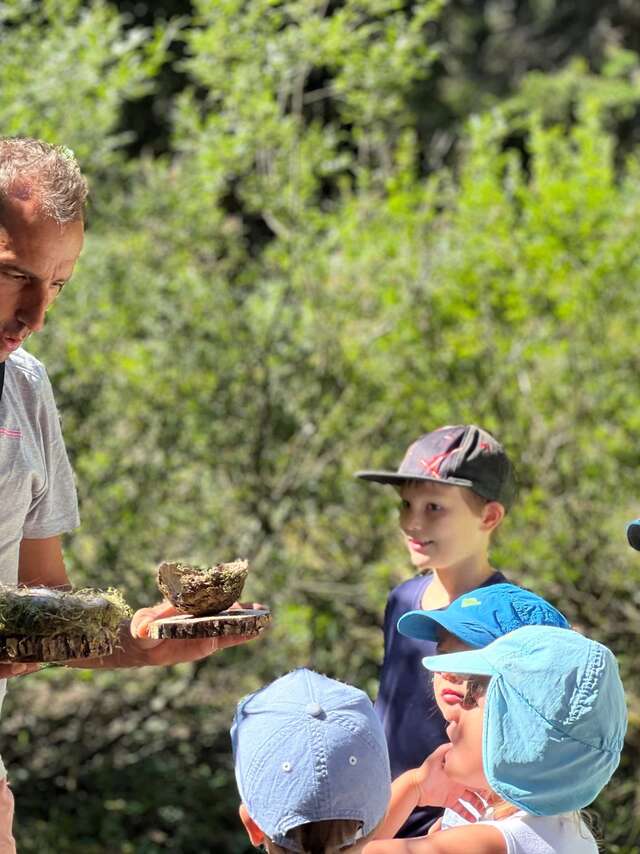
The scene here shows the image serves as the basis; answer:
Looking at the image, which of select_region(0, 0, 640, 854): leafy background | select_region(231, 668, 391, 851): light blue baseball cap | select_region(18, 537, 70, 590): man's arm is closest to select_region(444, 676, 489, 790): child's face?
select_region(231, 668, 391, 851): light blue baseball cap

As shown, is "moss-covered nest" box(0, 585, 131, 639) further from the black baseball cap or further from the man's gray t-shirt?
the black baseball cap

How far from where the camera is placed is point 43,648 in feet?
7.00

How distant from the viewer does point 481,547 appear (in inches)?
134

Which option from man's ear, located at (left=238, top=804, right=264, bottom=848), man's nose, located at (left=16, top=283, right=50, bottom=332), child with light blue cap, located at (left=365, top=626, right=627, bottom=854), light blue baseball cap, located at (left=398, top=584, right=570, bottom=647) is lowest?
light blue baseball cap, located at (left=398, top=584, right=570, bottom=647)

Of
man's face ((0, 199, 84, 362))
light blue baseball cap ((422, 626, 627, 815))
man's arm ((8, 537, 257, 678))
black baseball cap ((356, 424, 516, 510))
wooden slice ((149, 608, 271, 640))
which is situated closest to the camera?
light blue baseball cap ((422, 626, 627, 815))

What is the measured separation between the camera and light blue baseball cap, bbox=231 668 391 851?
1897mm

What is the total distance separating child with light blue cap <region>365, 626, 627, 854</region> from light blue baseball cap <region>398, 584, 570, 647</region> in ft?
0.75

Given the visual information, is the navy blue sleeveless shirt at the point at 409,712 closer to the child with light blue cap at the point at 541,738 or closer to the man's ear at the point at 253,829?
the child with light blue cap at the point at 541,738

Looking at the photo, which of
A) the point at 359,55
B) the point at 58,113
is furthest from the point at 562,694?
the point at 359,55

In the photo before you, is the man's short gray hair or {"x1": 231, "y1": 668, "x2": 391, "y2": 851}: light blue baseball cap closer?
{"x1": 231, "y1": 668, "x2": 391, "y2": 851}: light blue baseball cap

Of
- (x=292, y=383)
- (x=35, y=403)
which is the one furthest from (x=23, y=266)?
(x=292, y=383)

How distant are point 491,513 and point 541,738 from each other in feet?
4.92

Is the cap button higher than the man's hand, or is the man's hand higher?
the cap button

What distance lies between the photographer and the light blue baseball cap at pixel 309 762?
1.90 meters
